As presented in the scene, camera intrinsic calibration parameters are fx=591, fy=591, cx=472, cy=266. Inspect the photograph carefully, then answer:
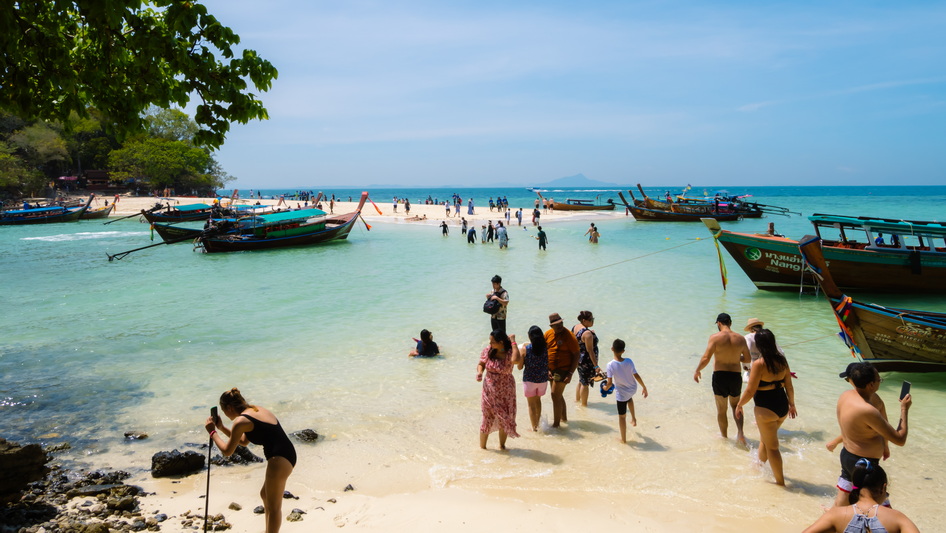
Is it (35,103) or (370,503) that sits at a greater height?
(35,103)

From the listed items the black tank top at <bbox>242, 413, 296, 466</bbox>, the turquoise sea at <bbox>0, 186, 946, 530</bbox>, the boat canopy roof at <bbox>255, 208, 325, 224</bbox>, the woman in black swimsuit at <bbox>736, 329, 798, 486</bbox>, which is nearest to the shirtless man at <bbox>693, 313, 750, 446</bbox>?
the turquoise sea at <bbox>0, 186, 946, 530</bbox>

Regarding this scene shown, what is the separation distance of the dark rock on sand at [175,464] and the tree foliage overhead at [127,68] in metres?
3.29

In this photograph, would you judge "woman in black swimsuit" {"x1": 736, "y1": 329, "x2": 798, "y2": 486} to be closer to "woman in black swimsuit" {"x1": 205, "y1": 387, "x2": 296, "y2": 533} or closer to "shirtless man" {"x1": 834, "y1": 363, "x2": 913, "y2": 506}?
"shirtless man" {"x1": 834, "y1": 363, "x2": 913, "y2": 506}

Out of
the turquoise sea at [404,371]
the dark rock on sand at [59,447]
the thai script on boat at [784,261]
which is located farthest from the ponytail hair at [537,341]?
the thai script on boat at [784,261]

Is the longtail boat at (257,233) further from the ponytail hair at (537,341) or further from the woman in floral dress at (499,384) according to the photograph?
the woman in floral dress at (499,384)

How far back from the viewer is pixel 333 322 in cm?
1423

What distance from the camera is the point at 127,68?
6.65 m

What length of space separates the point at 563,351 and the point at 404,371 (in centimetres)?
392

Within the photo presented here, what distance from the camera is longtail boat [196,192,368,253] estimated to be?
3072cm

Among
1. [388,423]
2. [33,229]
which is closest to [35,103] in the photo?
[388,423]

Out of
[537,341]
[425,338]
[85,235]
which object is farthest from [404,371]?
[85,235]

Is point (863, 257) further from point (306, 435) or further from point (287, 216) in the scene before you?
point (287, 216)

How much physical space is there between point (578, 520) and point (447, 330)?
8.06 metres

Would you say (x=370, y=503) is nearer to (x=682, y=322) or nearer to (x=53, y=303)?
(x=682, y=322)
